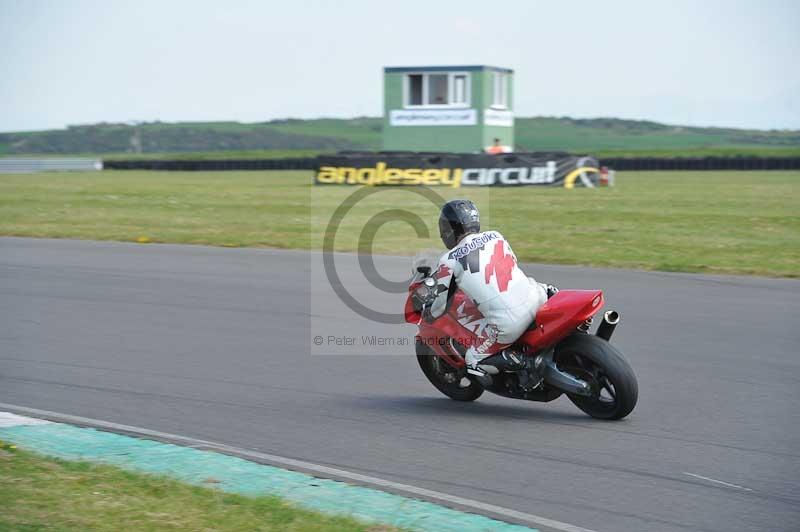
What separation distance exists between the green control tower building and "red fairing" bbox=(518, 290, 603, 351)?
35.1m

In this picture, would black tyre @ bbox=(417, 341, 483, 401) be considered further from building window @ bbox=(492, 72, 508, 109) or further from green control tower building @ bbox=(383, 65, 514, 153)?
building window @ bbox=(492, 72, 508, 109)

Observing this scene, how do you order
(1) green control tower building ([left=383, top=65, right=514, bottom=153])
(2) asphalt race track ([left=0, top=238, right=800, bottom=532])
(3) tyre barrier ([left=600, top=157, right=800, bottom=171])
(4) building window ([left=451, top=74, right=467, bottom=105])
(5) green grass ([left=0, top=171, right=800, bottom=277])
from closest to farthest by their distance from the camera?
1. (2) asphalt race track ([left=0, top=238, right=800, bottom=532])
2. (5) green grass ([left=0, top=171, right=800, bottom=277])
3. (3) tyre barrier ([left=600, top=157, right=800, bottom=171])
4. (1) green control tower building ([left=383, top=65, right=514, bottom=153])
5. (4) building window ([left=451, top=74, right=467, bottom=105])

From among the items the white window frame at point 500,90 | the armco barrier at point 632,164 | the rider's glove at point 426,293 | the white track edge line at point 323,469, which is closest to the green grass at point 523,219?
the rider's glove at point 426,293

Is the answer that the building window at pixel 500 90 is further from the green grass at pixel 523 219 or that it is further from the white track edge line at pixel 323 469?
the white track edge line at pixel 323 469

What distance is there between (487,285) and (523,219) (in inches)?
576

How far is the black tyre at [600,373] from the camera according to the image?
242 inches

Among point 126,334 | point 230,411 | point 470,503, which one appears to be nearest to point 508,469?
point 470,503

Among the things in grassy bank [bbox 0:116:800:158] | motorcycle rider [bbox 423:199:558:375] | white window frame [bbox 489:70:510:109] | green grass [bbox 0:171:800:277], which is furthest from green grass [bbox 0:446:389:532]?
grassy bank [bbox 0:116:800:158]

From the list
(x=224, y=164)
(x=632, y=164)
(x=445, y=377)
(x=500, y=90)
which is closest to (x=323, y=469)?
(x=445, y=377)

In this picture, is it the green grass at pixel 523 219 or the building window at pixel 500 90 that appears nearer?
the green grass at pixel 523 219

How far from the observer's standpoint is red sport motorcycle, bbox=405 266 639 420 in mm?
6180

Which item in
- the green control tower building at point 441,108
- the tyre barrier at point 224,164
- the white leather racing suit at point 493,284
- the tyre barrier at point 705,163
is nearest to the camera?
the white leather racing suit at point 493,284

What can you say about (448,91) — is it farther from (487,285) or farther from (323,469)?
(323,469)

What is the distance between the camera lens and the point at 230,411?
671cm
